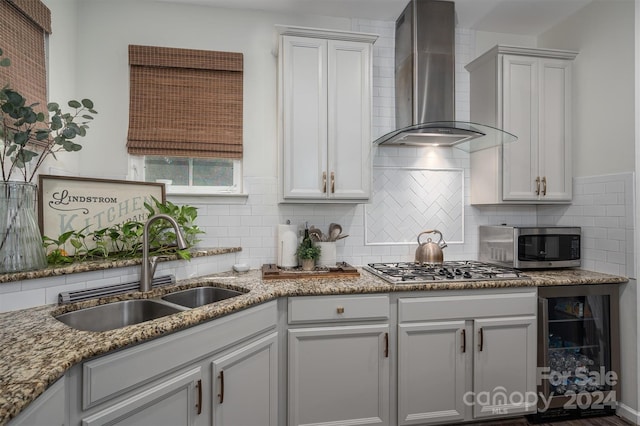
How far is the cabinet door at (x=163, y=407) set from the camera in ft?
3.78

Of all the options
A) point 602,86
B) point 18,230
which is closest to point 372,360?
point 18,230

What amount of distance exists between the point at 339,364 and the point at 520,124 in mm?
2155

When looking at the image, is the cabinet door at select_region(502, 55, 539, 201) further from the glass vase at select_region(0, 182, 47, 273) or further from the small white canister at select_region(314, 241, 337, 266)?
the glass vase at select_region(0, 182, 47, 273)

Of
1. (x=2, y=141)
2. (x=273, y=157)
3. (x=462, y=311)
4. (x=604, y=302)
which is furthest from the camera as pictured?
(x=273, y=157)

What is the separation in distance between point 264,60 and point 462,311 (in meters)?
2.25

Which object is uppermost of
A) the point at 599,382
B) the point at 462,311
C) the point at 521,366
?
the point at 462,311

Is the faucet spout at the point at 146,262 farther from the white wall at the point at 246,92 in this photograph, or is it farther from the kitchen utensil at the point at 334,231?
the kitchen utensil at the point at 334,231

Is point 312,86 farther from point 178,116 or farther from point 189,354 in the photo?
point 189,354

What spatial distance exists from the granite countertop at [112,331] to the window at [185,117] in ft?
2.75

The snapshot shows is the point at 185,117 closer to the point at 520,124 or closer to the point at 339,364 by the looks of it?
the point at 339,364

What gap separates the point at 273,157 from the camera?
260cm

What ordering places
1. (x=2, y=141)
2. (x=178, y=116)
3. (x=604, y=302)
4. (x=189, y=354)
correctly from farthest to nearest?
(x=178, y=116) < (x=604, y=302) < (x=2, y=141) < (x=189, y=354)

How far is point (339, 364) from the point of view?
1.94 meters

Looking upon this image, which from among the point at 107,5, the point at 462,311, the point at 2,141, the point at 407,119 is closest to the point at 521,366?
the point at 462,311
